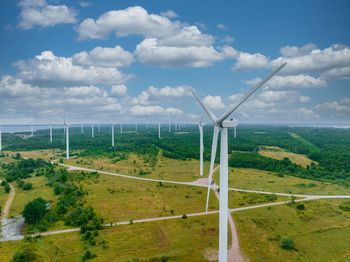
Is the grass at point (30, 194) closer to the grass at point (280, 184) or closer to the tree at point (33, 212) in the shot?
the tree at point (33, 212)

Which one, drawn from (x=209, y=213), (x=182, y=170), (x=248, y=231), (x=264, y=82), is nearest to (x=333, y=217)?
(x=248, y=231)

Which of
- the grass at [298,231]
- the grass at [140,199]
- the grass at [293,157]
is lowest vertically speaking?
the grass at [298,231]

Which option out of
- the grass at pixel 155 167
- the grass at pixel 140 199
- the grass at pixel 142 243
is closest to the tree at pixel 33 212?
the grass at pixel 142 243

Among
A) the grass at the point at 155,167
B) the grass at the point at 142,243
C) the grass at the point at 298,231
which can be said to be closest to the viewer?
the grass at the point at 142,243

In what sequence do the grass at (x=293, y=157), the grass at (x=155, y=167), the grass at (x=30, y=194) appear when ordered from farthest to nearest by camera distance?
the grass at (x=293, y=157) → the grass at (x=155, y=167) → the grass at (x=30, y=194)

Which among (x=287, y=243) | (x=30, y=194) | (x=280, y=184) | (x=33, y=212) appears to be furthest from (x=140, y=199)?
(x=280, y=184)

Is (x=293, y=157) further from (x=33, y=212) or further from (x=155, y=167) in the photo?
(x=33, y=212)

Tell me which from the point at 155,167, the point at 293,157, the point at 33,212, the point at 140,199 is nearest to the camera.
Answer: the point at 33,212

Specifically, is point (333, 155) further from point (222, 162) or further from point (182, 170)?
point (222, 162)
